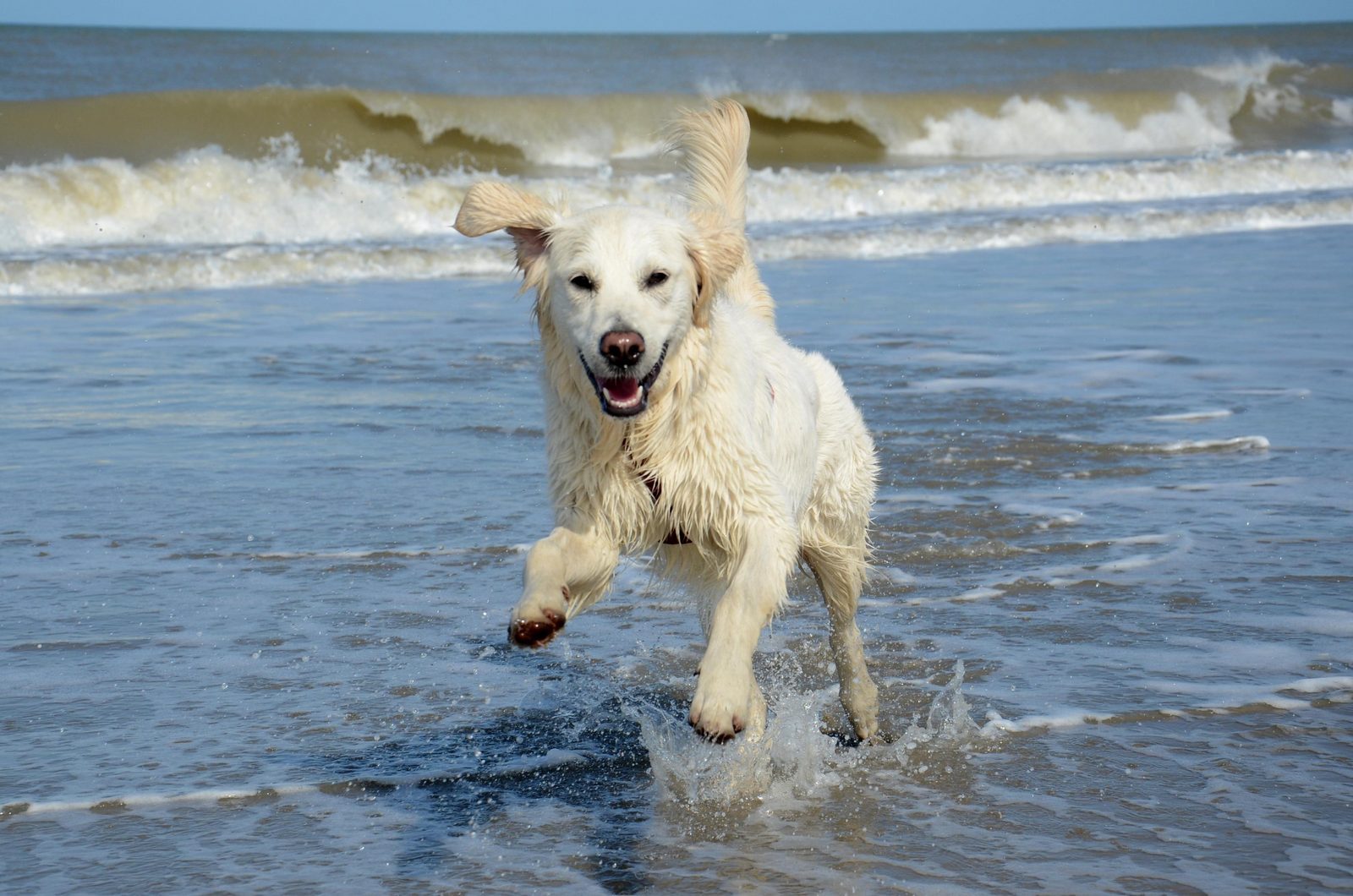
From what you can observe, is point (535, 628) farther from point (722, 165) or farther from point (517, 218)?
point (722, 165)

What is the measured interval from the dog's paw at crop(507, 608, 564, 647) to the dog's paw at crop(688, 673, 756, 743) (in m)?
0.36

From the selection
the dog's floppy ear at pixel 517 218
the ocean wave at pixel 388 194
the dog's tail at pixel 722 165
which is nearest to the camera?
the dog's floppy ear at pixel 517 218

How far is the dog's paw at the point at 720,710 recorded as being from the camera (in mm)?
3430

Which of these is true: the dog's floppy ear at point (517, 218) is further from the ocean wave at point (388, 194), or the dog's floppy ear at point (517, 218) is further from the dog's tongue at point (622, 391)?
the ocean wave at point (388, 194)

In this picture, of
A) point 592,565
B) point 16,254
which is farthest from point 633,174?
point 592,565

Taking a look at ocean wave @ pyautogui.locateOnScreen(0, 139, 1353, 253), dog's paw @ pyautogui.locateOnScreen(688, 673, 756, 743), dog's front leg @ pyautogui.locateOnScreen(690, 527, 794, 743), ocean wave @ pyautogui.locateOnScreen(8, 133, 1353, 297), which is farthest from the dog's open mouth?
ocean wave @ pyautogui.locateOnScreen(0, 139, 1353, 253)

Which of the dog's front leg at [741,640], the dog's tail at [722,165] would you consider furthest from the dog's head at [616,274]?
Result: the dog's tail at [722,165]

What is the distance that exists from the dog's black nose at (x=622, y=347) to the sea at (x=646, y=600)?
3.14ft

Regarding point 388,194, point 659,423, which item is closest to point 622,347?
point 659,423

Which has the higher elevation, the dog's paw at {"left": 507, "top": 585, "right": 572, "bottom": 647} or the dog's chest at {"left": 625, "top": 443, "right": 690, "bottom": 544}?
the dog's chest at {"left": 625, "top": 443, "right": 690, "bottom": 544}

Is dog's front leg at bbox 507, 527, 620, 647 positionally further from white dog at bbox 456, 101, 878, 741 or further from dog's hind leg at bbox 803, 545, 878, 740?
dog's hind leg at bbox 803, 545, 878, 740

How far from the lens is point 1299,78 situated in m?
44.5

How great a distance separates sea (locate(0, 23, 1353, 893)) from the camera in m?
3.72

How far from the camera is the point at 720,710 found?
3.44 m
